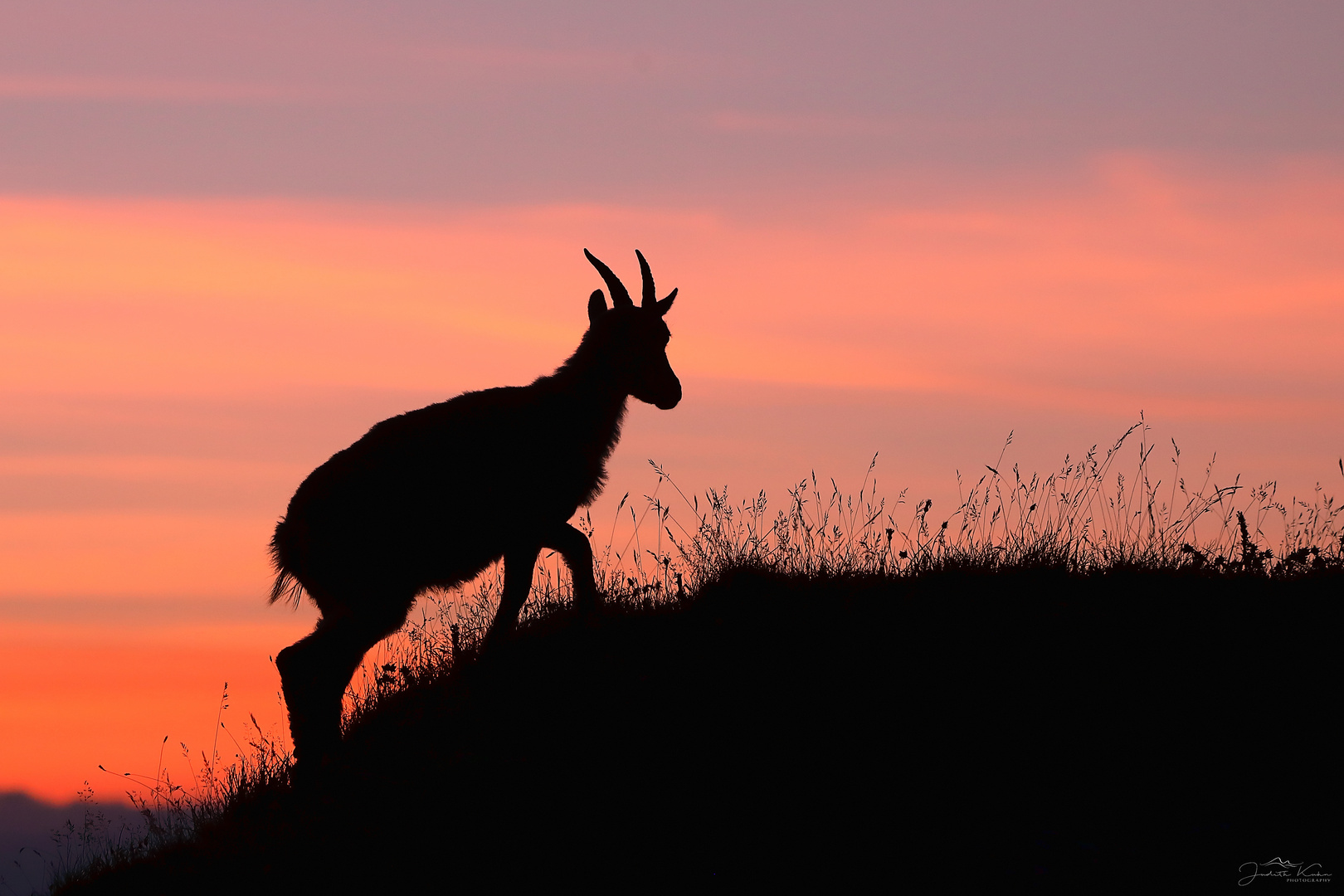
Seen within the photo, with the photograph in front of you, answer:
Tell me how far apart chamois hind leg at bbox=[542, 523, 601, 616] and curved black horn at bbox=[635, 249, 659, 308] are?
2.28m

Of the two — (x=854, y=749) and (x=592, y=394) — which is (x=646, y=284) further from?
(x=854, y=749)

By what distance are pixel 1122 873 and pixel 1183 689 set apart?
96.1 inches

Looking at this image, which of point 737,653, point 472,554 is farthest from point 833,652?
point 472,554

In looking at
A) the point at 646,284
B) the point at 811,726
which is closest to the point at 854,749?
the point at 811,726

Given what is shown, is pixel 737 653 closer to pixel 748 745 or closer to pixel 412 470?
pixel 748 745

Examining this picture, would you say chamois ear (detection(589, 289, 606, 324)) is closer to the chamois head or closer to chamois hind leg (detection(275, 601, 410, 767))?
the chamois head

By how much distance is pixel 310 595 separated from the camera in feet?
33.0

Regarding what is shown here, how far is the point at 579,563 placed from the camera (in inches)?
397
